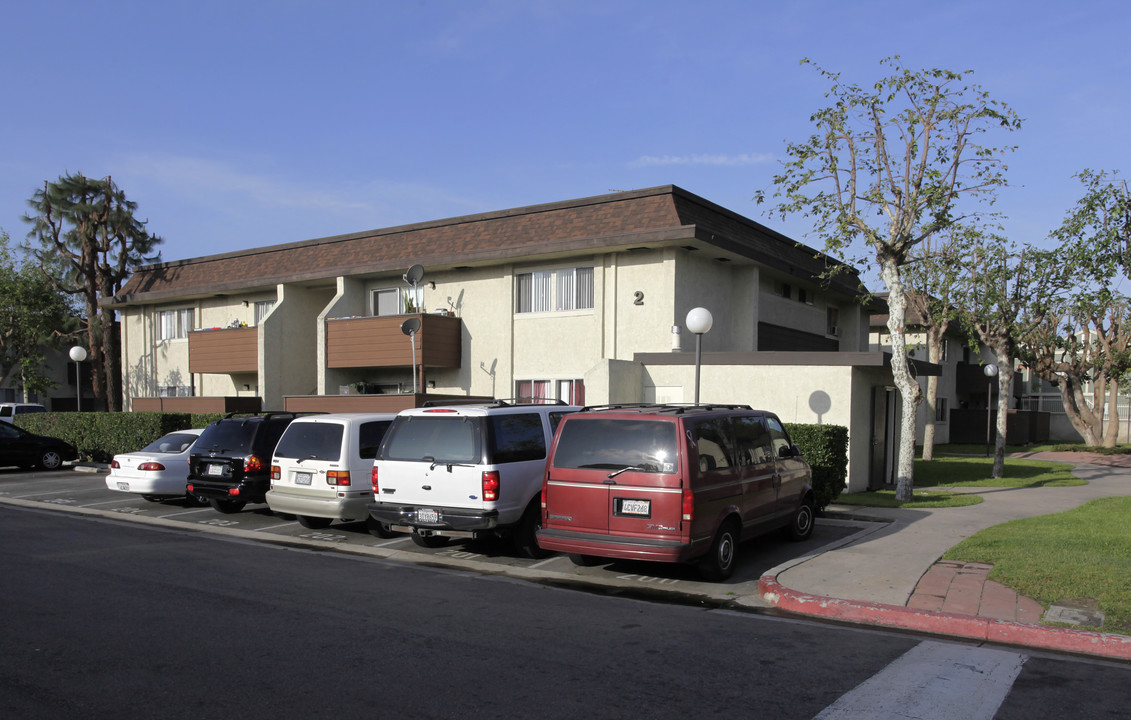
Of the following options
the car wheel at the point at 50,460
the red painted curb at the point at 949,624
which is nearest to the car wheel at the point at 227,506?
the red painted curb at the point at 949,624

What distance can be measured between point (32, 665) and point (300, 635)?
5.92 ft

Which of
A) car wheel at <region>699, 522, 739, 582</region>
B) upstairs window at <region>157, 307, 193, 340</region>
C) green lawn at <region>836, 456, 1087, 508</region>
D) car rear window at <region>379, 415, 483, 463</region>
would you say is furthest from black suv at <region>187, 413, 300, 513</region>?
upstairs window at <region>157, 307, 193, 340</region>

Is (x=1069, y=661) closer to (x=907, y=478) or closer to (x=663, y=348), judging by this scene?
(x=907, y=478)

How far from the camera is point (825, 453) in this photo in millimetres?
13812

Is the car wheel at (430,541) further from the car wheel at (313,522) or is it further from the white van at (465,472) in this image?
the car wheel at (313,522)

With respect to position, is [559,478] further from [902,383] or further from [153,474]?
[153,474]

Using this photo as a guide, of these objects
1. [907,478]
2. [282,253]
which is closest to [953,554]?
[907,478]

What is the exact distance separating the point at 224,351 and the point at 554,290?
11.5m

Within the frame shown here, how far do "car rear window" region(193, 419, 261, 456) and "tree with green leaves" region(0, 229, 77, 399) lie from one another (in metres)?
24.0

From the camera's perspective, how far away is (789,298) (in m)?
23.3

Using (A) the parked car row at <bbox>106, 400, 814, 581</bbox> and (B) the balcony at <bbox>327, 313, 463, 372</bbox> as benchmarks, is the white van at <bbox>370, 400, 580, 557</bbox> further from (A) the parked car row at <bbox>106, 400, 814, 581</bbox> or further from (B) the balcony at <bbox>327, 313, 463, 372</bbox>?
(B) the balcony at <bbox>327, 313, 463, 372</bbox>

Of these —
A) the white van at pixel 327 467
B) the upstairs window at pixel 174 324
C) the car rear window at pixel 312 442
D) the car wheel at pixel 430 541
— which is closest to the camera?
the car wheel at pixel 430 541

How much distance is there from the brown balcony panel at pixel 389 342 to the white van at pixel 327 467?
8.69 metres

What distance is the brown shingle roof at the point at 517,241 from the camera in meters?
18.5
